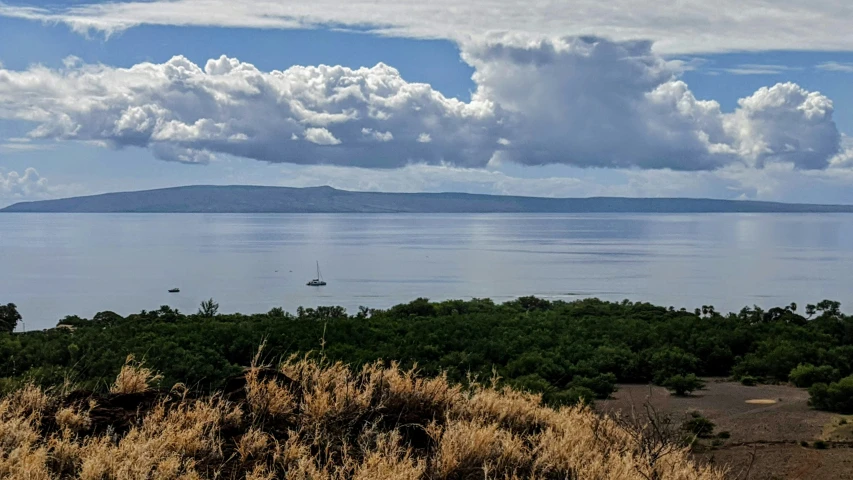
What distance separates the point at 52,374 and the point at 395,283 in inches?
2195

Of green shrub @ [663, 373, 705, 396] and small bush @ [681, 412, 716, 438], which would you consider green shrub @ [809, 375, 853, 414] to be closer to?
green shrub @ [663, 373, 705, 396]

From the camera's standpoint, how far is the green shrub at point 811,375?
1520 cm

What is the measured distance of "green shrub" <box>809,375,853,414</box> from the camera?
1292 centimetres

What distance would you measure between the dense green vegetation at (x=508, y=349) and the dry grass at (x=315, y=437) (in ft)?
13.8

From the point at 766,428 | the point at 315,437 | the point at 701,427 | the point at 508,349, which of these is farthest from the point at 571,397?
the point at 315,437

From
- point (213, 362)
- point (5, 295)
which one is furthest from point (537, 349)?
point (5, 295)

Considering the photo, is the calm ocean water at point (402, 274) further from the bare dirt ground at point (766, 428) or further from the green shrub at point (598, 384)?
the bare dirt ground at point (766, 428)

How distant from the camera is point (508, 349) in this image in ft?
57.4

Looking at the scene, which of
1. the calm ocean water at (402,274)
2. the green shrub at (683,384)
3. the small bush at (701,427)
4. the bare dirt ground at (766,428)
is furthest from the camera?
the calm ocean water at (402,274)

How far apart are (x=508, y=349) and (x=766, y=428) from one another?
640cm

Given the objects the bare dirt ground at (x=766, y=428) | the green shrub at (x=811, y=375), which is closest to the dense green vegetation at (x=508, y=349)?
the green shrub at (x=811, y=375)

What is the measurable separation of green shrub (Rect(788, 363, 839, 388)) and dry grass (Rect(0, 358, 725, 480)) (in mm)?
9524

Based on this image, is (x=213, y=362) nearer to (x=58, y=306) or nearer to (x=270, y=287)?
(x=58, y=306)

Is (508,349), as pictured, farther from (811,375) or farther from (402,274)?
(402,274)
